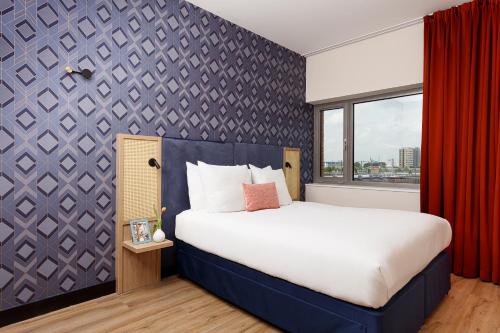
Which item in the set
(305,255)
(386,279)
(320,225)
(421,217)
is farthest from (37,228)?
(421,217)

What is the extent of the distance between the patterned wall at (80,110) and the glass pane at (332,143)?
1.95 m

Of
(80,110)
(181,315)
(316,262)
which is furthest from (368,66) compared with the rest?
(181,315)

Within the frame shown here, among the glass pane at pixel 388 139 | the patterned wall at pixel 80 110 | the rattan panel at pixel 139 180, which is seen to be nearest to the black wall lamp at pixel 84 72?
the patterned wall at pixel 80 110

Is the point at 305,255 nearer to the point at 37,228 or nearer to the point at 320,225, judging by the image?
the point at 320,225

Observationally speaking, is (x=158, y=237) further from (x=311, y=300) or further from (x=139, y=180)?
(x=311, y=300)

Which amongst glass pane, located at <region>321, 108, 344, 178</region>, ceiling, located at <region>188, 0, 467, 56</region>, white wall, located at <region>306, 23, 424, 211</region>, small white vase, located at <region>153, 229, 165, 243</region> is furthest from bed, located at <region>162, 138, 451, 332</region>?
glass pane, located at <region>321, 108, 344, 178</region>

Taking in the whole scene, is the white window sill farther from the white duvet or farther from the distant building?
the white duvet

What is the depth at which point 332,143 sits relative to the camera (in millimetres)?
4480

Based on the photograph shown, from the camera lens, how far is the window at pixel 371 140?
3699mm

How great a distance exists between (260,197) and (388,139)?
2137mm

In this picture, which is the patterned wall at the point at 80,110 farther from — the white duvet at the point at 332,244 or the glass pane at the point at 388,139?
the glass pane at the point at 388,139

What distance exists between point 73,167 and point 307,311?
193 cm

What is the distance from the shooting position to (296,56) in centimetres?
424

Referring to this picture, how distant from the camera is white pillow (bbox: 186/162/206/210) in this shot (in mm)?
2799
